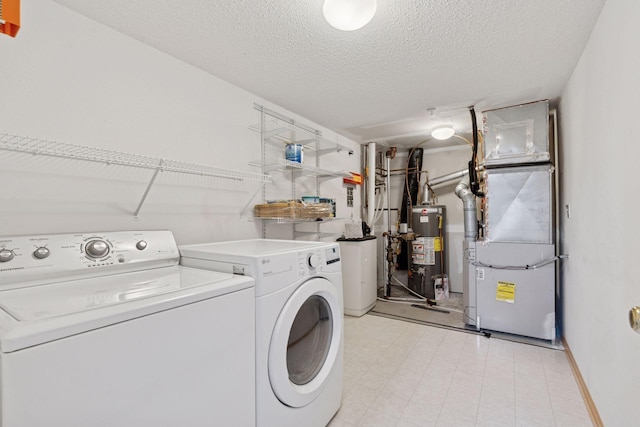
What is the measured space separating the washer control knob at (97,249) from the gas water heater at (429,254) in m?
3.52

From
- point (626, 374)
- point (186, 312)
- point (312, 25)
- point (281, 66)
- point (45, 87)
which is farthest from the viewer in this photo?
point (281, 66)

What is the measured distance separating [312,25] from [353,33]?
0.79 feet

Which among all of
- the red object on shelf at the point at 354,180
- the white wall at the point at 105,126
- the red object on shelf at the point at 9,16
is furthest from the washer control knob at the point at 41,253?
the red object on shelf at the point at 354,180

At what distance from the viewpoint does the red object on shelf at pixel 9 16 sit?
32.8 inches

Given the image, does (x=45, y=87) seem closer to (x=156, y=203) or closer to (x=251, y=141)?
(x=156, y=203)

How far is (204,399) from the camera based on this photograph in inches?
39.4

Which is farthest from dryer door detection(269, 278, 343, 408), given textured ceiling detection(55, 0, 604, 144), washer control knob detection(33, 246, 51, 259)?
textured ceiling detection(55, 0, 604, 144)

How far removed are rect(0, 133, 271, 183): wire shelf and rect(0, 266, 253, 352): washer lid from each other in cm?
55

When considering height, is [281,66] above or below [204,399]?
above

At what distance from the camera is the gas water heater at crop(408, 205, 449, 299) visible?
3.99 m

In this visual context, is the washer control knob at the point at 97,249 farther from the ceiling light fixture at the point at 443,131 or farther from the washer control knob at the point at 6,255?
the ceiling light fixture at the point at 443,131

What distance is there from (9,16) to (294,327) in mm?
1517

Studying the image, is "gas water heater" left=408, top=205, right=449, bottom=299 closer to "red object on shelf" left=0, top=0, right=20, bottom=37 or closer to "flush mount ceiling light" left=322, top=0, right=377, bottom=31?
"flush mount ceiling light" left=322, top=0, right=377, bottom=31

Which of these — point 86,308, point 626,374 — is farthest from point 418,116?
point 86,308
